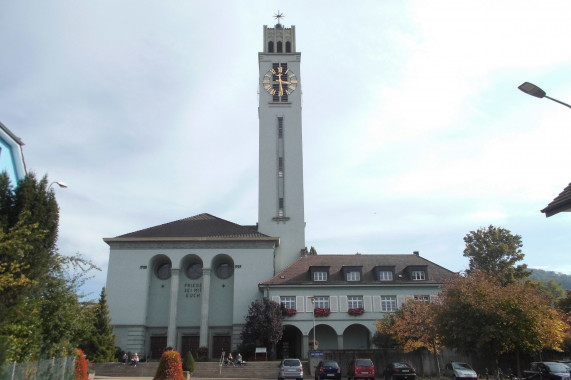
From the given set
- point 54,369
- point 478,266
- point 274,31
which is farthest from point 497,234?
point 54,369

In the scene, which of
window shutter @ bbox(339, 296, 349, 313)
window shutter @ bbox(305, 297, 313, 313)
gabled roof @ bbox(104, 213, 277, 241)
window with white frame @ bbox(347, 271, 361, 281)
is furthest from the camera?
gabled roof @ bbox(104, 213, 277, 241)

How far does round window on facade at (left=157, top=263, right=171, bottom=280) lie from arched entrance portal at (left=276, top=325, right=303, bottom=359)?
13.0 m

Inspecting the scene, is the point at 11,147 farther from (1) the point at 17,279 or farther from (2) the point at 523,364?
(2) the point at 523,364

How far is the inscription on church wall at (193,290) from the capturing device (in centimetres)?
4669

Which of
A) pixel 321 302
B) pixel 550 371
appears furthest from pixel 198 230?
pixel 550 371

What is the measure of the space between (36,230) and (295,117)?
4132 centimetres

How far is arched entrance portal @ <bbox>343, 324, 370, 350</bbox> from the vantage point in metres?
43.0

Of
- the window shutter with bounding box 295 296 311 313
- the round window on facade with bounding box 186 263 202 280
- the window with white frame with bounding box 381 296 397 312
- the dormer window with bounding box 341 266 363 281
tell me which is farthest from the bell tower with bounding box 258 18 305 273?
the window with white frame with bounding box 381 296 397 312

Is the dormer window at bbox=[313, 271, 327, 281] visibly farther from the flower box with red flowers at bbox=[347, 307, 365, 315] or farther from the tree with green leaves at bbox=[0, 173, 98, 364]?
the tree with green leaves at bbox=[0, 173, 98, 364]

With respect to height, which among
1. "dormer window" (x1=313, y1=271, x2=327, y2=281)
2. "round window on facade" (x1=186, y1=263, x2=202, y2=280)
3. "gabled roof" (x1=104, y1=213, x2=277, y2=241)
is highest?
"gabled roof" (x1=104, y1=213, x2=277, y2=241)

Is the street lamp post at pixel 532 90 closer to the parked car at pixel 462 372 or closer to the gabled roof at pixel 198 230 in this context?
the parked car at pixel 462 372

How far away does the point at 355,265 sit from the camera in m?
45.4

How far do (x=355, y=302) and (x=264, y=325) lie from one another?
28.7ft

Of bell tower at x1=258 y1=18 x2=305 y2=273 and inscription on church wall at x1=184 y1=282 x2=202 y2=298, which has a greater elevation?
bell tower at x1=258 y1=18 x2=305 y2=273
